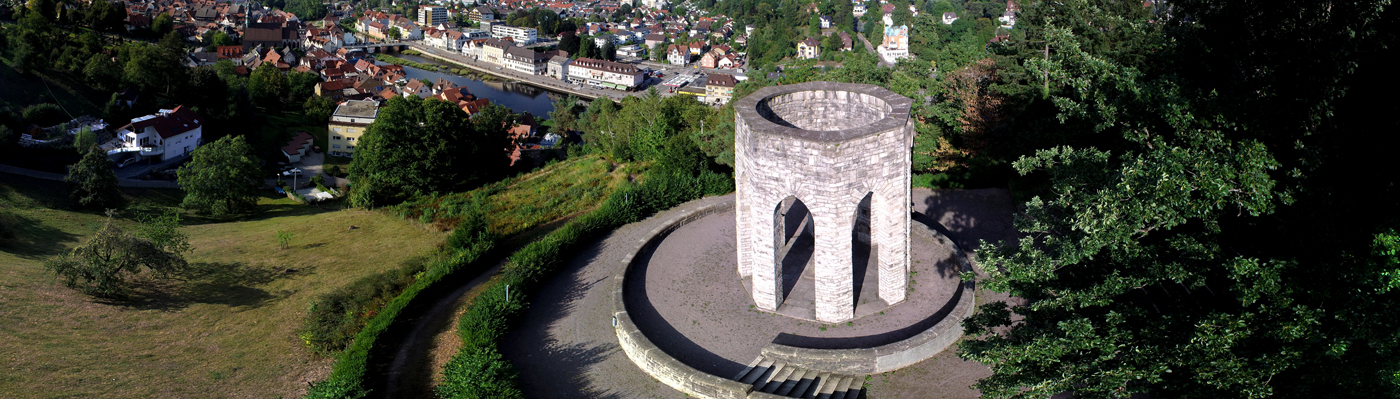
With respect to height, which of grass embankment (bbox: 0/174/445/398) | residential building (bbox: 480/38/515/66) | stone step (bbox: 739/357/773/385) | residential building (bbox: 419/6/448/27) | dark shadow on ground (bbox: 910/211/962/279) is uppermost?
Result: residential building (bbox: 419/6/448/27)

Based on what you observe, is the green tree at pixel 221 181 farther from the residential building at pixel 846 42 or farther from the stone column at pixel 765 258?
the residential building at pixel 846 42

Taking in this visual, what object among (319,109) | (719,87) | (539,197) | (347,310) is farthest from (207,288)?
(719,87)

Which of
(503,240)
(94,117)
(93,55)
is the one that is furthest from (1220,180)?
(93,55)

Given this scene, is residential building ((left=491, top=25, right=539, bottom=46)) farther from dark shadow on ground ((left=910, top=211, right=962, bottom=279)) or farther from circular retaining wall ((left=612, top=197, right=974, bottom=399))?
circular retaining wall ((left=612, top=197, right=974, bottom=399))

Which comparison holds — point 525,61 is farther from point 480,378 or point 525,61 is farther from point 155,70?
point 480,378

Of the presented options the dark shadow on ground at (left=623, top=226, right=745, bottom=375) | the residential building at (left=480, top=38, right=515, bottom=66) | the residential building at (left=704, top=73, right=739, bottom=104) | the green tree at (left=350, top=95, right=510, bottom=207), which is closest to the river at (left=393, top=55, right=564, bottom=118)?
the residential building at (left=480, top=38, right=515, bottom=66)

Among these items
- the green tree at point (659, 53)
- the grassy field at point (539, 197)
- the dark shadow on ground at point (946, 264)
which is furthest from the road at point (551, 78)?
the dark shadow on ground at point (946, 264)
